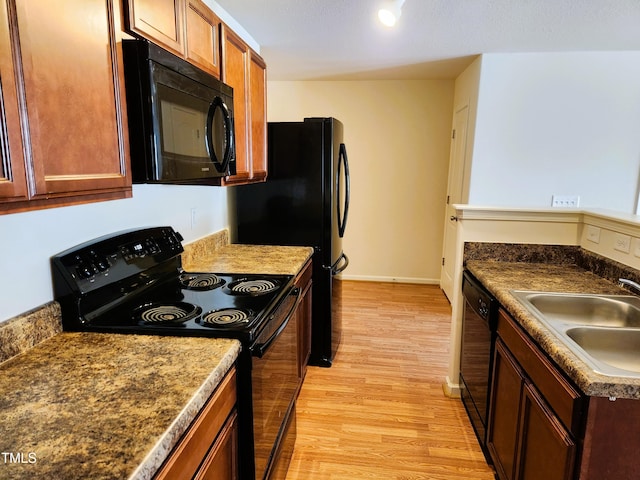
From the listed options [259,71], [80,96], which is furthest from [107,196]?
[259,71]

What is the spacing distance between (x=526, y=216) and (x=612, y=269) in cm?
49

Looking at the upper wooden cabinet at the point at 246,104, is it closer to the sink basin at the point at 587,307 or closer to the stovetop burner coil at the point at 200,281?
the stovetop burner coil at the point at 200,281

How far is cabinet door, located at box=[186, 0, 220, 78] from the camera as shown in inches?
61.3

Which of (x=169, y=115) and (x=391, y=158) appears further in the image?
(x=391, y=158)

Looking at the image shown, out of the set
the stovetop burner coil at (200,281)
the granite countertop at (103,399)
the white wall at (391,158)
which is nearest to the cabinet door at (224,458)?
the granite countertop at (103,399)

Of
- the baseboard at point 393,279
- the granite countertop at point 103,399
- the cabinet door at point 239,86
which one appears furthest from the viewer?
the baseboard at point 393,279

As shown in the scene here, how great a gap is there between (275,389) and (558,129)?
3.27m

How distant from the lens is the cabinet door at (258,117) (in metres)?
2.33

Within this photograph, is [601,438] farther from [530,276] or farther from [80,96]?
[80,96]

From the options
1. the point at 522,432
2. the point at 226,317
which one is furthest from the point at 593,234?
the point at 226,317

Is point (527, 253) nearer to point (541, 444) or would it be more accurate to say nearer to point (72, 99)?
point (541, 444)

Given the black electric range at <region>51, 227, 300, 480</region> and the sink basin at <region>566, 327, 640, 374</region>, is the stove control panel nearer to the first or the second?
the black electric range at <region>51, 227, 300, 480</region>

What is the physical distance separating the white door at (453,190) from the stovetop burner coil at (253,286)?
7.94 feet

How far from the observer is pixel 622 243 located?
6.14ft
